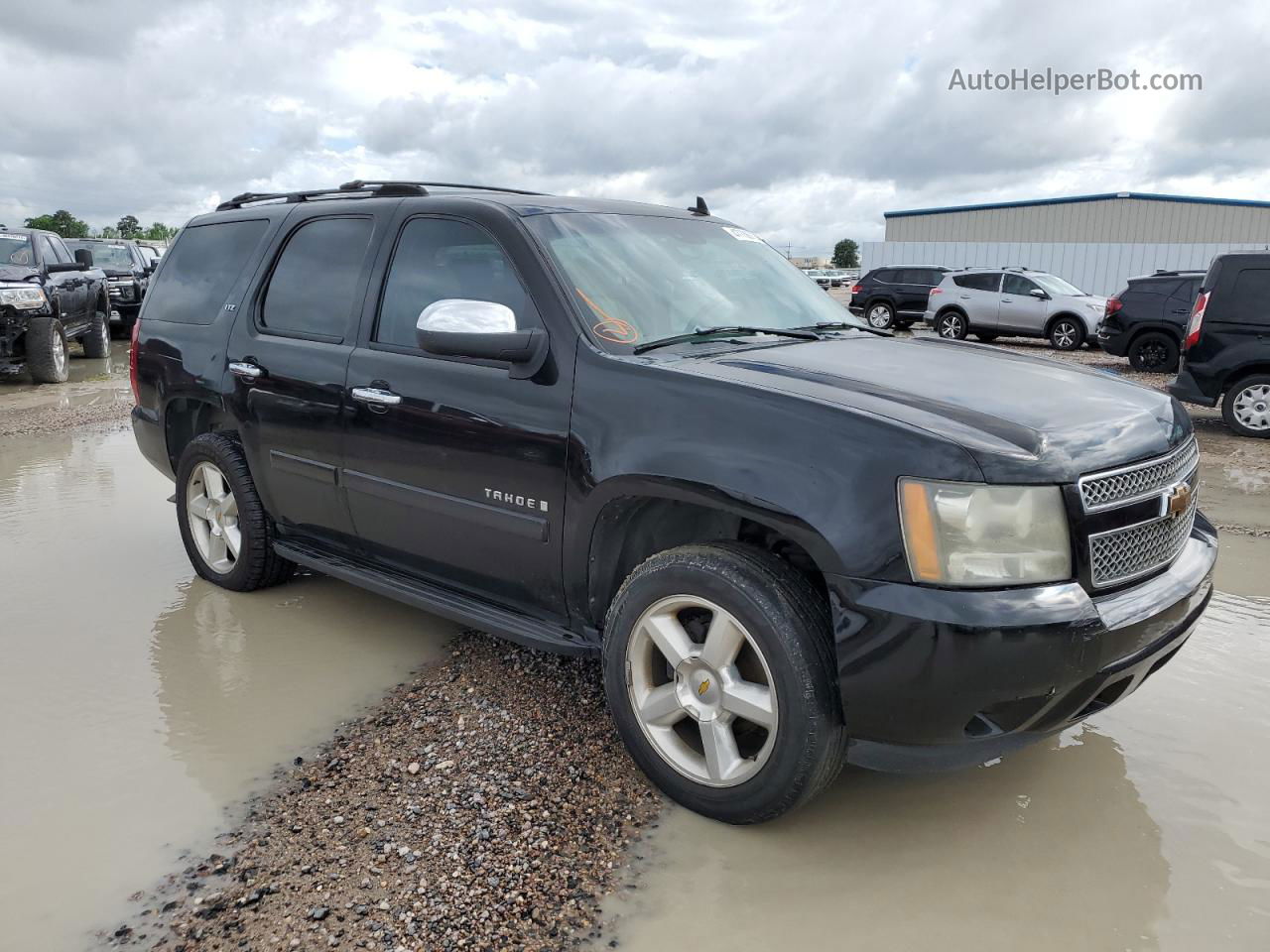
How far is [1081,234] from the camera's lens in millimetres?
36312

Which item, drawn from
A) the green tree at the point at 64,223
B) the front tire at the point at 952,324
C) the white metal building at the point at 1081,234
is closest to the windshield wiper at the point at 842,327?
Result: the front tire at the point at 952,324

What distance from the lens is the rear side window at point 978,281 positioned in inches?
768

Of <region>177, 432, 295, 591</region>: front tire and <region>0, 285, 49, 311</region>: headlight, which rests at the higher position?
<region>0, 285, 49, 311</region>: headlight

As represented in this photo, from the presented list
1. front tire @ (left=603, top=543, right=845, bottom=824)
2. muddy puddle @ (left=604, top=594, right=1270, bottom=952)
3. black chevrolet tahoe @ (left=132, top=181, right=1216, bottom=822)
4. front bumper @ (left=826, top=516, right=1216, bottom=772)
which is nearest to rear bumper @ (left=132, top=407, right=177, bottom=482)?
black chevrolet tahoe @ (left=132, top=181, right=1216, bottom=822)

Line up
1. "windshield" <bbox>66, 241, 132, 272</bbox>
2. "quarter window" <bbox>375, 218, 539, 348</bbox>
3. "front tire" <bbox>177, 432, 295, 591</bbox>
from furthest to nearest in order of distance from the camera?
"windshield" <bbox>66, 241, 132, 272</bbox>, "front tire" <bbox>177, 432, 295, 591</bbox>, "quarter window" <bbox>375, 218, 539, 348</bbox>

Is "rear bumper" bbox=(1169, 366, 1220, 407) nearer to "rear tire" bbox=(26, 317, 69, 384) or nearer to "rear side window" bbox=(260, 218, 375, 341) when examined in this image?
"rear side window" bbox=(260, 218, 375, 341)

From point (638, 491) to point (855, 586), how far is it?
70 centimetres

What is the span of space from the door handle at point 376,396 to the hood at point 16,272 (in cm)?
1024

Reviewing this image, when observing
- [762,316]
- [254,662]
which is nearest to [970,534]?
[762,316]

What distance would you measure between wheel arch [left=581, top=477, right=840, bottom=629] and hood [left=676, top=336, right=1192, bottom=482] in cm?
35

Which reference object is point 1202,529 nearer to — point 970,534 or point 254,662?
point 970,534

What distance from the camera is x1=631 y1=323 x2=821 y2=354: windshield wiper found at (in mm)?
3100

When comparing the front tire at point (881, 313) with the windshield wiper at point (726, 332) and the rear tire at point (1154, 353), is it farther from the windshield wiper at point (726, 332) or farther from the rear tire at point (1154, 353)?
the windshield wiper at point (726, 332)

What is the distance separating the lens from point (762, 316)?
3.58 m
